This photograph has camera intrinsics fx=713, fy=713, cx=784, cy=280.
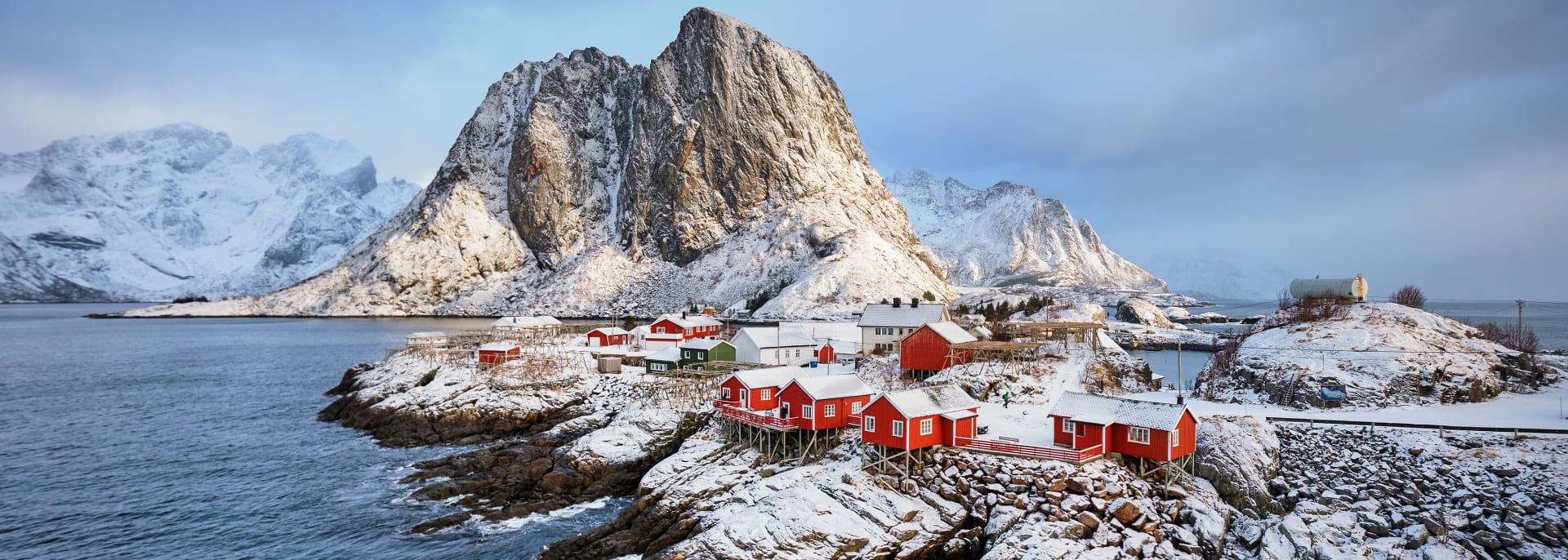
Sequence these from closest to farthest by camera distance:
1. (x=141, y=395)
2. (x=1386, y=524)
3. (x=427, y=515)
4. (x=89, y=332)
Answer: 1. (x=1386, y=524)
2. (x=427, y=515)
3. (x=141, y=395)
4. (x=89, y=332)

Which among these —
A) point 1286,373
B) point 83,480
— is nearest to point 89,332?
point 83,480

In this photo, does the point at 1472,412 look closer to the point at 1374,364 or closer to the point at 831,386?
the point at 1374,364

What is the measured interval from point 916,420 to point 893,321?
25489mm

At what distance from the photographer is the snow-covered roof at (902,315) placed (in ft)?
170

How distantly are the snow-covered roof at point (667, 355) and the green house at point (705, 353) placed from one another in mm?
371

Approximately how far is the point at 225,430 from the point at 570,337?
33.1 meters

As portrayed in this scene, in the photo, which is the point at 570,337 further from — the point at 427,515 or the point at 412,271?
the point at 412,271

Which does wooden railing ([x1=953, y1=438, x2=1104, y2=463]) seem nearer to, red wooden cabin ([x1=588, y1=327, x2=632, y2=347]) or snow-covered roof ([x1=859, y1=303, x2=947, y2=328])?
snow-covered roof ([x1=859, y1=303, x2=947, y2=328])

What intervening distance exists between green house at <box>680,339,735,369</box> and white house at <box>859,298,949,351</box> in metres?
10.6

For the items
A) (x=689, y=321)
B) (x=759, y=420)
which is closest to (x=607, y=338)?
(x=689, y=321)

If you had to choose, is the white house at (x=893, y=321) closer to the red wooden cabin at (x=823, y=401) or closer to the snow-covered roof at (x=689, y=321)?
the snow-covered roof at (x=689, y=321)

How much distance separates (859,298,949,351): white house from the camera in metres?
52.0

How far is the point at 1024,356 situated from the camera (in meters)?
46.6

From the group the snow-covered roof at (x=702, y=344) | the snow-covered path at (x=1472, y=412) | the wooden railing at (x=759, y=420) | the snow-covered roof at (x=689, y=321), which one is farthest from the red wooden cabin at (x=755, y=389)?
the snow-covered roof at (x=689, y=321)
